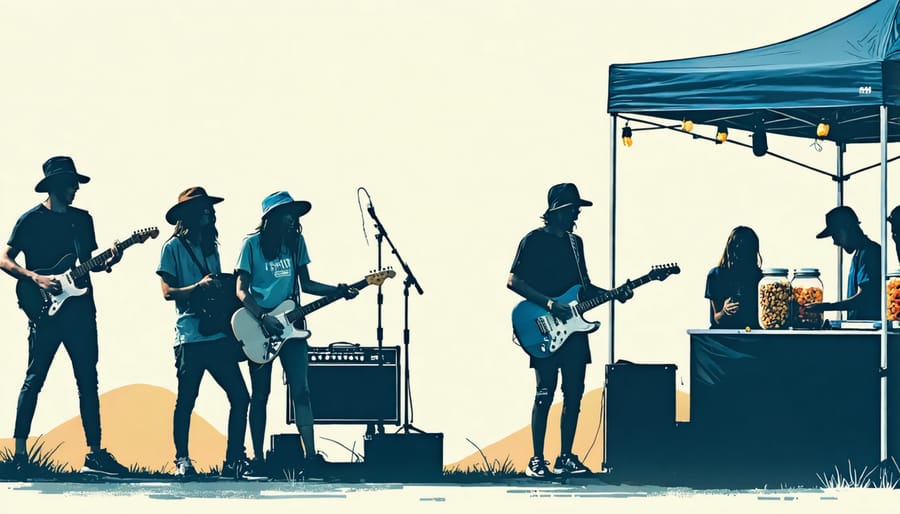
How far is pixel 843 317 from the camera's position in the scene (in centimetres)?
1555

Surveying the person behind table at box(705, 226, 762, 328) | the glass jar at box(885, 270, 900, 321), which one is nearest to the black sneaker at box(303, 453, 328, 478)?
the person behind table at box(705, 226, 762, 328)

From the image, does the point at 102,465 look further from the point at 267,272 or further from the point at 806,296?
the point at 806,296

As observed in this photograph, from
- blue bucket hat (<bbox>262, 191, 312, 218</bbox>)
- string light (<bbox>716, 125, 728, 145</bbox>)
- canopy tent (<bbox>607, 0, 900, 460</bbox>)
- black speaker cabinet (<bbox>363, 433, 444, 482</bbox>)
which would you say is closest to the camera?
canopy tent (<bbox>607, 0, 900, 460</bbox>)

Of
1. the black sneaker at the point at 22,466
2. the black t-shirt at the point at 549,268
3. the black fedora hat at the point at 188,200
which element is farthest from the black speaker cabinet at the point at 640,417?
the black sneaker at the point at 22,466

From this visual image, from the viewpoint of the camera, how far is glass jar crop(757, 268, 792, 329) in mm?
12906

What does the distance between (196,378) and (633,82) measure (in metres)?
3.74

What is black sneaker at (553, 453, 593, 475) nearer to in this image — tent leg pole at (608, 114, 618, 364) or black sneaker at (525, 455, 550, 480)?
black sneaker at (525, 455, 550, 480)

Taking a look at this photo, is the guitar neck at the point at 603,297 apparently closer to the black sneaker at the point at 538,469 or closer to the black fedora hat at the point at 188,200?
the black sneaker at the point at 538,469

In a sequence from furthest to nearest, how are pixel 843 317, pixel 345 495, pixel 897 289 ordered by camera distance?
pixel 843 317 → pixel 897 289 → pixel 345 495

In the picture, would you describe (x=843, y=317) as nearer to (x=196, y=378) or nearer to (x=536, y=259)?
(x=536, y=259)

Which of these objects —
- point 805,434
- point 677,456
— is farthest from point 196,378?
point 805,434

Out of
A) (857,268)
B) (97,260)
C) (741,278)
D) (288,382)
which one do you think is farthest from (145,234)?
(857,268)

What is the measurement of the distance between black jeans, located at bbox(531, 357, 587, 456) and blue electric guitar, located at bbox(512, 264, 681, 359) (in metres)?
0.12

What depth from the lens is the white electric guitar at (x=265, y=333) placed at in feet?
41.7
